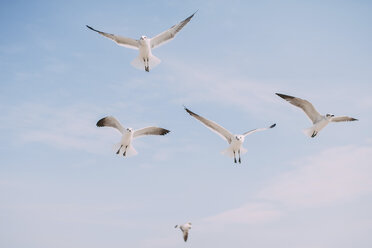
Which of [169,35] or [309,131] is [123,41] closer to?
[169,35]

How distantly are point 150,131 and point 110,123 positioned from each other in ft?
4.75

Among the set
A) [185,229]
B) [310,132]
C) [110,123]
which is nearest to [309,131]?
[310,132]

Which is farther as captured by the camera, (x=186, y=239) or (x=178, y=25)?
(x=186, y=239)

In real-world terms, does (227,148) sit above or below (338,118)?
below

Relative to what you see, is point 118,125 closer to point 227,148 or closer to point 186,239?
point 227,148

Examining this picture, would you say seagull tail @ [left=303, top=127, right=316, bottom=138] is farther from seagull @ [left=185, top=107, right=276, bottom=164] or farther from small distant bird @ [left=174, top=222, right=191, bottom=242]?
small distant bird @ [left=174, top=222, right=191, bottom=242]

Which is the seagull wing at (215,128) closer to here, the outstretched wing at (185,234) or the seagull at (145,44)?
the seagull at (145,44)

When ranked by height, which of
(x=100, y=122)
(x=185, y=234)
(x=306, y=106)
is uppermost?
(x=306, y=106)

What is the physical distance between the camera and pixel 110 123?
15.0 metres

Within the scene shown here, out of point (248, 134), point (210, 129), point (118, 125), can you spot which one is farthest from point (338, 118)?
point (118, 125)

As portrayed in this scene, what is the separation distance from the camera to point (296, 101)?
1498cm

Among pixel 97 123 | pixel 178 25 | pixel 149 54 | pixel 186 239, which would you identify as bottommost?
pixel 186 239

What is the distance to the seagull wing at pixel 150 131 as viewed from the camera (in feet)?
50.8

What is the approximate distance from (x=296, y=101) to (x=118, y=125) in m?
5.76
